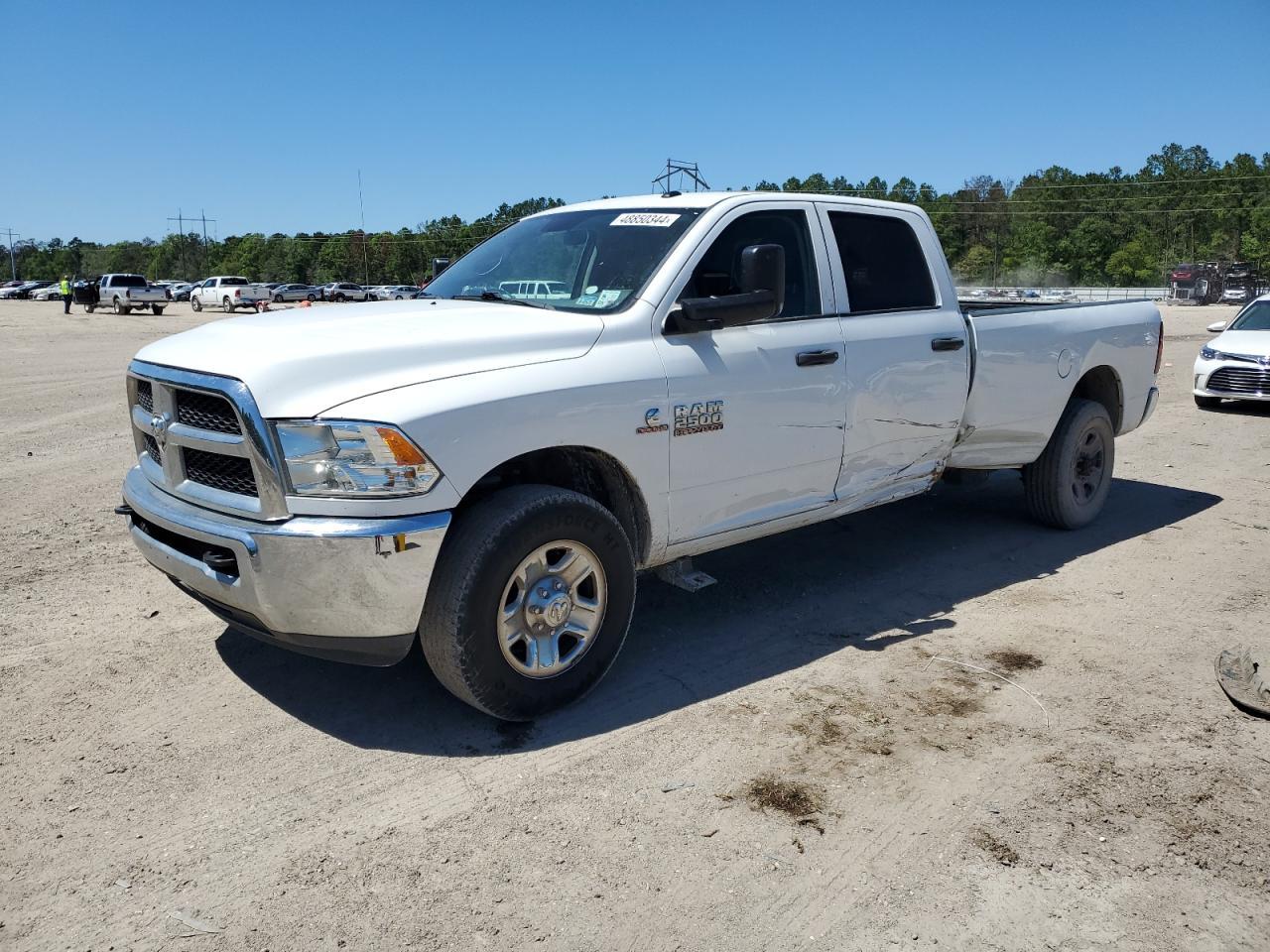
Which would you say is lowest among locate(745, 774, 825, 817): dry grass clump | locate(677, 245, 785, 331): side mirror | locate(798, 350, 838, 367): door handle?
locate(745, 774, 825, 817): dry grass clump

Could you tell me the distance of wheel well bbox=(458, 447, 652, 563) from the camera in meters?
3.92

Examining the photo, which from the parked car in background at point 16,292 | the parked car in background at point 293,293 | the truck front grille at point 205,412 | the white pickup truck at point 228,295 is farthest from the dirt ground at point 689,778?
the parked car in background at point 16,292

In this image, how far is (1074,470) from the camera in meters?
6.57

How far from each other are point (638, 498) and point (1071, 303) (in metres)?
4.00

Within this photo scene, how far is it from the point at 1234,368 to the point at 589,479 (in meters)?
11.0

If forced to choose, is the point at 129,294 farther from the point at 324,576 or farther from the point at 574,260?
the point at 324,576

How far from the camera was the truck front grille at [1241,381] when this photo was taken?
1188cm

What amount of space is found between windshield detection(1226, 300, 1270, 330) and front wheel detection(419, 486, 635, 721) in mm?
12732

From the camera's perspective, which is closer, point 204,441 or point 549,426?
point 204,441

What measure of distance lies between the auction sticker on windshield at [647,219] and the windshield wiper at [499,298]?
0.60 metres

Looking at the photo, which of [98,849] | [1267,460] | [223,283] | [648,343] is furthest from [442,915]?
[223,283]

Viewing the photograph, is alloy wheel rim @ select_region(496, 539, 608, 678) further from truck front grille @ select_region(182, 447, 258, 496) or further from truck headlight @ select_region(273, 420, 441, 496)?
truck front grille @ select_region(182, 447, 258, 496)

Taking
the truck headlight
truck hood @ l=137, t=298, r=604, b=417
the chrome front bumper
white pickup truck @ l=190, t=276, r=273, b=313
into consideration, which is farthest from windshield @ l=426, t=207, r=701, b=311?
white pickup truck @ l=190, t=276, r=273, b=313

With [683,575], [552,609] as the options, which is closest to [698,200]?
[683,575]
